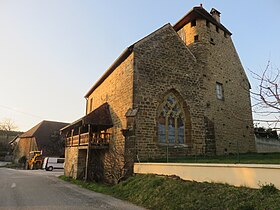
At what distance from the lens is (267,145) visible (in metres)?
19.8

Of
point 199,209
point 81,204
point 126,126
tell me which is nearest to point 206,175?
point 199,209

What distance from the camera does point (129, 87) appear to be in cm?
1269

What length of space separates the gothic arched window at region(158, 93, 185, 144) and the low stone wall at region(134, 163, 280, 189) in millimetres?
3414

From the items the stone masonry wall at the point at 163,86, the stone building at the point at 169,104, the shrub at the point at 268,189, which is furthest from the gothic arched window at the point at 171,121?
the shrub at the point at 268,189

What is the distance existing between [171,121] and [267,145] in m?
11.7

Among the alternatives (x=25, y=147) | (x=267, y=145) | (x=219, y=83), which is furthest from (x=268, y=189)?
(x=25, y=147)

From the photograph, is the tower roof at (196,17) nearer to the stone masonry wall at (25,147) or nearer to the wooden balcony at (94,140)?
the wooden balcony at (94,140)

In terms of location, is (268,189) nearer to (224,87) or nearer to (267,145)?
(224,87)

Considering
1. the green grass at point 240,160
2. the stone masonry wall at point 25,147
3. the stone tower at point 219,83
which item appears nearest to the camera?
the green grass at point 240,160

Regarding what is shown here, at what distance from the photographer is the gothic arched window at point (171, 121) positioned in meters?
12.9

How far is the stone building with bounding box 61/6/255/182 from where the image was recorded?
12320mm

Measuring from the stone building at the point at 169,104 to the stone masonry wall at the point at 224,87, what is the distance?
2.8 inches

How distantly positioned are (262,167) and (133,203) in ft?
14.7

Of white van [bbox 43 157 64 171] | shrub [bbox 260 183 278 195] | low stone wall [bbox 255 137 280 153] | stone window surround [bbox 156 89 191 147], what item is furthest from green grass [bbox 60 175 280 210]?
white van [bbox 43 157 64 171]
